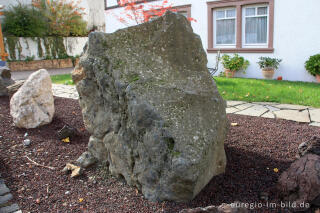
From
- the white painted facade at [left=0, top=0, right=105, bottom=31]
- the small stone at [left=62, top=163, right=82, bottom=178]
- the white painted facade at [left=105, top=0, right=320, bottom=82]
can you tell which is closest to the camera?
the small stone at [left=62, top=163, right=82, bottom=178]

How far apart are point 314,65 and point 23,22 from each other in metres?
16.4

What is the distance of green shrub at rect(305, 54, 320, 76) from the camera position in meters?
8.88

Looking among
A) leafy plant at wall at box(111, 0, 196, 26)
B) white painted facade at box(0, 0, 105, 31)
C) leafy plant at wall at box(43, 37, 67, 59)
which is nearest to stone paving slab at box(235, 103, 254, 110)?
leafy plant at wall at box(111, 0, 196, 26)

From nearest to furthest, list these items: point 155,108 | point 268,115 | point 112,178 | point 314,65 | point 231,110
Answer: point 155,108, point 112,178, point 268,115, point 231,110, point 314,65

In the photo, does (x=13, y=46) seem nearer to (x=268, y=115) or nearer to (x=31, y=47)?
(x=31, y=47)

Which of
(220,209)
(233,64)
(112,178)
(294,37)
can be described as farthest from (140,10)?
(220,209)

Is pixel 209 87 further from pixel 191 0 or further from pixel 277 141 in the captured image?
pixel 191 0

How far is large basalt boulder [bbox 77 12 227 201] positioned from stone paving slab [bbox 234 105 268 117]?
2751 millimetres

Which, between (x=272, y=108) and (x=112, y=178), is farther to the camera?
(x=272, y=108)

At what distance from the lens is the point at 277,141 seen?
3484 mm

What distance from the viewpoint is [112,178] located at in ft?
9.14

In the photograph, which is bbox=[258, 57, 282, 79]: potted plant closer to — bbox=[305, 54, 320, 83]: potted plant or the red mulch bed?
bbox=[305, 54, 320, 83]: potted plant

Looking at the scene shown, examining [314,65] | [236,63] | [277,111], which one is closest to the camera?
[277,111]

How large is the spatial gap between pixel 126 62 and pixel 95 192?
1298mm
